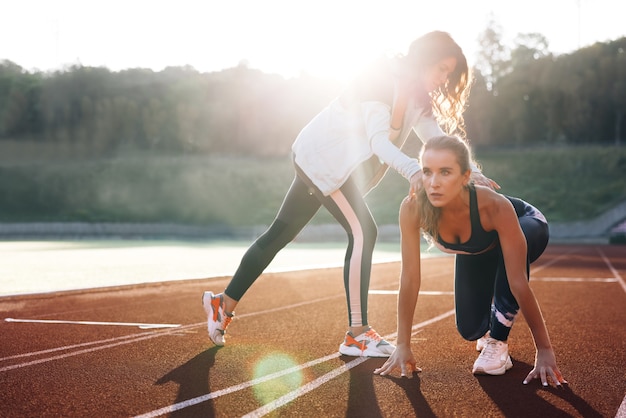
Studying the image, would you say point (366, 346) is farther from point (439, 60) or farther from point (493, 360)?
point (439, 60)

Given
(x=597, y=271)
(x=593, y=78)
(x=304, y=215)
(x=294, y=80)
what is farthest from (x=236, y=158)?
(x=304, y=215)

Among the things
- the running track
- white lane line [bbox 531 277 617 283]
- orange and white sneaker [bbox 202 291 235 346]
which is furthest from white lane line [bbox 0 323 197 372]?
white lane line [bbox 531 277 617 283]

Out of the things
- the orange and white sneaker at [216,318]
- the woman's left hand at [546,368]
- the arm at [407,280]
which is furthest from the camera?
the orange and white sneaker at [216,318]

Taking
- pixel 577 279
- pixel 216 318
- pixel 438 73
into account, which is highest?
pixel 438 73

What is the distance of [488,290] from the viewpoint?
15.4 ft

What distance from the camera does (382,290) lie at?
11094mm

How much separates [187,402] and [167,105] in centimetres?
11092

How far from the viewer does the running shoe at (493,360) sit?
14.5 feet

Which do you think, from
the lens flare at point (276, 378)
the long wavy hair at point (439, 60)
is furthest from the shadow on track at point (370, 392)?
the long wavy hair at point (439, 60)

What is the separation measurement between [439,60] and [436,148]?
91 cm

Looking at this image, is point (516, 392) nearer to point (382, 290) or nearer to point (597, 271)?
point (382, 290)

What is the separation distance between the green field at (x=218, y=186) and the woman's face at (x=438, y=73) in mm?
42974

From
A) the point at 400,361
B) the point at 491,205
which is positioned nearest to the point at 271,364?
the point at 400,361

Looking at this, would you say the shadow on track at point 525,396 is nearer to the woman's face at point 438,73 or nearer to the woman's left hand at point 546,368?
the woman's left hand at point 546,368
